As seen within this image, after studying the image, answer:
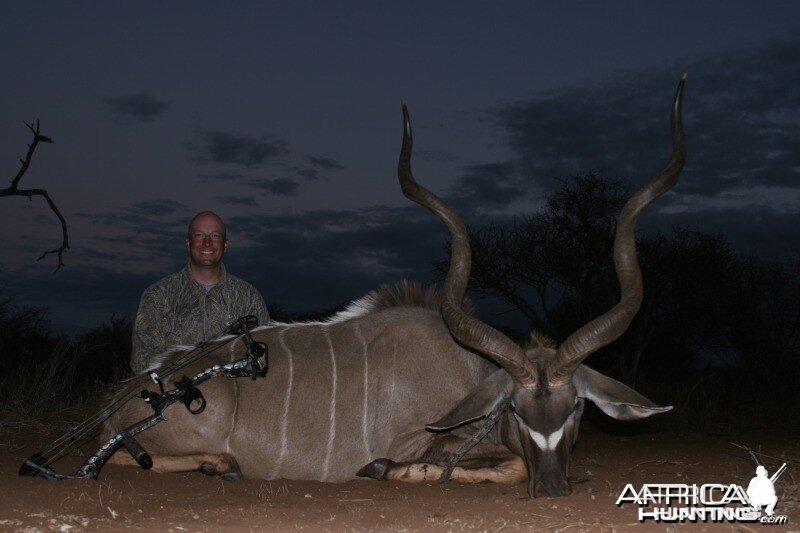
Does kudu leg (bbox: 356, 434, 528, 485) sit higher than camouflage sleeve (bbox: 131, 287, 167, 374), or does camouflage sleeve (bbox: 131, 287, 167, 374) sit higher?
camouflage sleeve (bbox: 131, 287, 167, 374)

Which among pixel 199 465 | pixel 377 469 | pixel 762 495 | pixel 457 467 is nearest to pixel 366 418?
pixel 377 469

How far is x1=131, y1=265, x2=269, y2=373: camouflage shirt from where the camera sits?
4258mm

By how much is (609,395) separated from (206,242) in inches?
94.5

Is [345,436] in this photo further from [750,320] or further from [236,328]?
[750,320]

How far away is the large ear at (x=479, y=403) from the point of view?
3.25 metres

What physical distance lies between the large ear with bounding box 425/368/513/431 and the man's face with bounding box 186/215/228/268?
1800 millimetres

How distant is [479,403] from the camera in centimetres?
330

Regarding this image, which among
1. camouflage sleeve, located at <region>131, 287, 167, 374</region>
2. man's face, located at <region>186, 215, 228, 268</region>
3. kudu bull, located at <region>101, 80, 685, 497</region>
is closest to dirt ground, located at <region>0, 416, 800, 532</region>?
kudu bull, located at <region>101, 80, 685, 497</region>

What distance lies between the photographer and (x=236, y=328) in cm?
379

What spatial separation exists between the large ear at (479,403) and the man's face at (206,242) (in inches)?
70.9

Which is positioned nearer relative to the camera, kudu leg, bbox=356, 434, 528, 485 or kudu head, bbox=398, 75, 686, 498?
kudu head, bbox=398, 75, 686, 498

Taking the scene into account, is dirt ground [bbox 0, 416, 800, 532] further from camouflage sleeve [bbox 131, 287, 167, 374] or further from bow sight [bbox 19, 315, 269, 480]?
camouflage sleeve [bbox 131, 287, 167, 374]

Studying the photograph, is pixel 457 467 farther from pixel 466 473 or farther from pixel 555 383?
pixel 555 383

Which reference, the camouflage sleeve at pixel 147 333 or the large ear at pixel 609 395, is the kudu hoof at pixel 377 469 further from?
the camouflage sleeve at pixel 147 333
